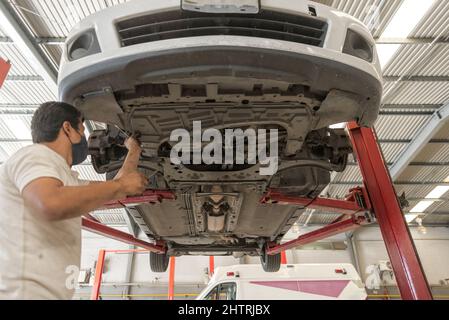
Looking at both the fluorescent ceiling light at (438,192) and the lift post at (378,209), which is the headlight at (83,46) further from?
the fluorescent ceiling light at (438,192)

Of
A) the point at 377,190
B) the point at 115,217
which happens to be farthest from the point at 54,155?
the point at 115,217

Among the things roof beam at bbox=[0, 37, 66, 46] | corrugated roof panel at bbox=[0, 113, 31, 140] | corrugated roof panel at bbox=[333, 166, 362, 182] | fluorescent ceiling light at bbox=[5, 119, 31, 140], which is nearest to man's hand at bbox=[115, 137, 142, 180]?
roof beam at bbox=[0, 37, 66, 46]

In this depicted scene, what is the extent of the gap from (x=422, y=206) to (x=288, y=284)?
8.67m

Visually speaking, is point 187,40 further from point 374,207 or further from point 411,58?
point 411,58

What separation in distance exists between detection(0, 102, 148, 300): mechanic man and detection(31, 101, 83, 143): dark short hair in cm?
15

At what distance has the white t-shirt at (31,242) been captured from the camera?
1.01m

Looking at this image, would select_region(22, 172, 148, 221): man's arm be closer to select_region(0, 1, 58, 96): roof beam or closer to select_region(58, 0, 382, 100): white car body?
select_region(58, 0, 382, 100): white car body

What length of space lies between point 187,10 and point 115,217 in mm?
11908

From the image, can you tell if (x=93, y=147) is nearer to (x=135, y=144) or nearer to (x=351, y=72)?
(x=135, y=144)

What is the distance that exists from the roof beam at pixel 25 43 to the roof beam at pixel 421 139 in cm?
780

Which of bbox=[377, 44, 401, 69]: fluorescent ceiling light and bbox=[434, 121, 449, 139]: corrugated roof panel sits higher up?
bbox=[434, 121, 449, 139]: corrugated roof panel

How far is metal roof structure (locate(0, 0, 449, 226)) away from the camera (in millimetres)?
4645
